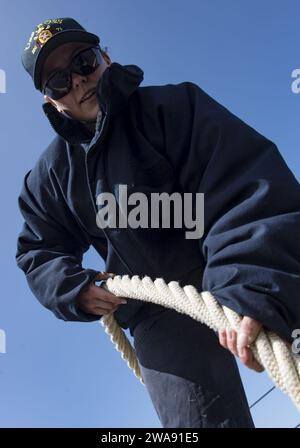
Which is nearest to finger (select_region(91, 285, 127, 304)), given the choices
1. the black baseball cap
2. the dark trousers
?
the dark trousers

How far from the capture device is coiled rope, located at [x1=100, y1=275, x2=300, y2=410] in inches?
35.0

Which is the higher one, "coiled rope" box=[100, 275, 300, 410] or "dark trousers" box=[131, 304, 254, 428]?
"coiled rope" box=[100, 275, 300, 410]

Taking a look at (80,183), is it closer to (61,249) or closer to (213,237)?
(61,249)

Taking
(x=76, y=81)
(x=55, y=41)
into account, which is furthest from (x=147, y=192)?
(x=55, y=41)

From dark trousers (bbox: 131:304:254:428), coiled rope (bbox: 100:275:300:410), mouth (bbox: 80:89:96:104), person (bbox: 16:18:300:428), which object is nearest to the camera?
coiled rope (bbox: 100:275:300:410)

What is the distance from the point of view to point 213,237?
3.84 feet

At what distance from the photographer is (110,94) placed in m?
1.51

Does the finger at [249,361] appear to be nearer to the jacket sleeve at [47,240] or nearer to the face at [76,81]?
the jacket sleeve at [47,240]

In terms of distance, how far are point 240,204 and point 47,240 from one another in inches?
31.5

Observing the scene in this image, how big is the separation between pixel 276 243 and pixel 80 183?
30.4 inches

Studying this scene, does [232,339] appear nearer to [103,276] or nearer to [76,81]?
[103,276]

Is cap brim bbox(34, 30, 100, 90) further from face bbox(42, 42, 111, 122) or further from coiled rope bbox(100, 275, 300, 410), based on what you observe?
coiled rope bbox(100, 275, 300, 410)

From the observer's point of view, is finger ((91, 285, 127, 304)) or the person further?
finger ((91, 285, 127, 304))

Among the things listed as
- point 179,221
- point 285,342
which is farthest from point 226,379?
point 285,342
